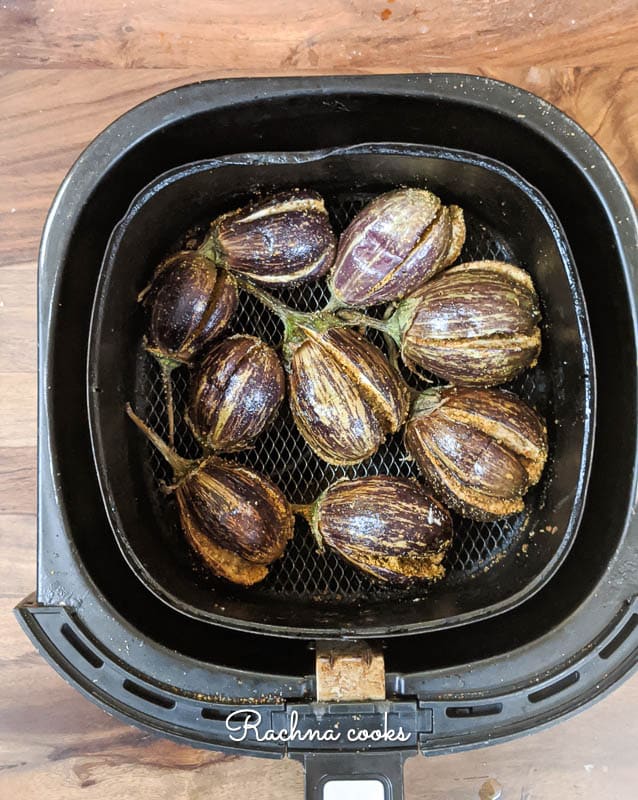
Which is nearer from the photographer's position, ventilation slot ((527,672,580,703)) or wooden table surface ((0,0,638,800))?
ventilation slot ((527,672,580,703))

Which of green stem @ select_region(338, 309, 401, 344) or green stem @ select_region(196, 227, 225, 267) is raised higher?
green stem @ select_region(196, 227, 225, 267)

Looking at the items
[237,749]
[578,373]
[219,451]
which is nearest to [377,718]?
[237,749]

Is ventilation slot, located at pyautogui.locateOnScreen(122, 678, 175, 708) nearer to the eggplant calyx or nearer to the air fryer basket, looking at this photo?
the air fryer basket

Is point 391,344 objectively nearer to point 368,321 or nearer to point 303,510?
point 368,321

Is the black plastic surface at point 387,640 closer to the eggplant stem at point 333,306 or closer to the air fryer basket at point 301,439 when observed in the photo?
the air fryer basket at point 301,439

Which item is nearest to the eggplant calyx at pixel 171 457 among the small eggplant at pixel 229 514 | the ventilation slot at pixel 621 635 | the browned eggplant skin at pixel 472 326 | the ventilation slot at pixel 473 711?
the small eggplant at pixel 229 514

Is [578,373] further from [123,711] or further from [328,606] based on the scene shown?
[123,711]

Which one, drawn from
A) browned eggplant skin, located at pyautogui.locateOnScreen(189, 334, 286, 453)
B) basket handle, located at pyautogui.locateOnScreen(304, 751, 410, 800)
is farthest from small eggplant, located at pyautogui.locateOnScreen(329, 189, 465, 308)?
basket handle, located at pyautogui.locateOnScreen(304, 751, 410, 800)
